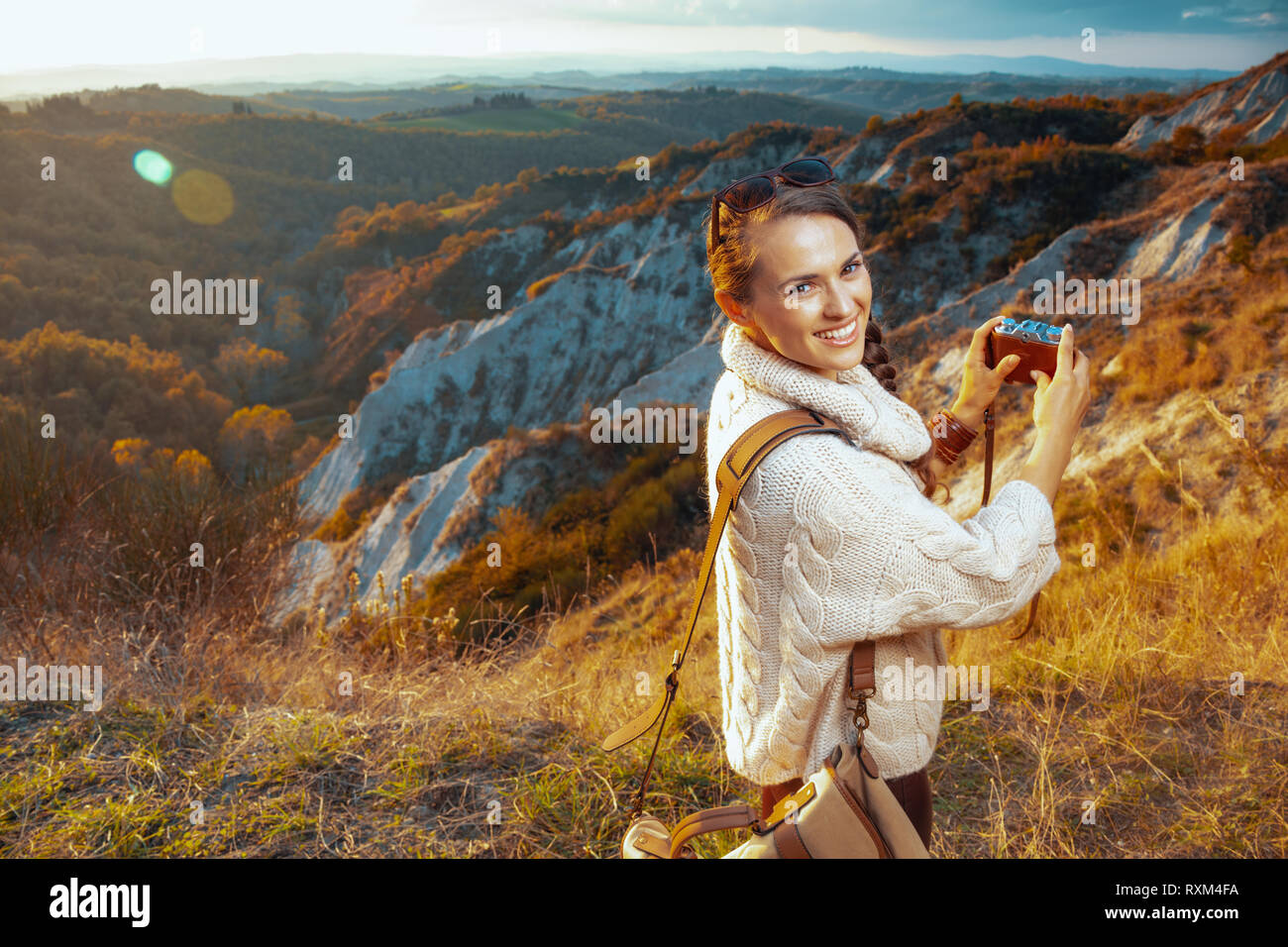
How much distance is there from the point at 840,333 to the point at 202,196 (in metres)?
97.0

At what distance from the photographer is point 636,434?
19.3 meters

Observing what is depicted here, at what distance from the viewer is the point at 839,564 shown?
1.36 m

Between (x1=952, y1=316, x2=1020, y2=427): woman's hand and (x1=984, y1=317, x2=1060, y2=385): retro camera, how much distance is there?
0.01 metres

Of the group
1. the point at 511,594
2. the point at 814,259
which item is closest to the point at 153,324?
the point at 511,594

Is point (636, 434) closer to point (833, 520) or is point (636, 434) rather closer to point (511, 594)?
point (511, 594)

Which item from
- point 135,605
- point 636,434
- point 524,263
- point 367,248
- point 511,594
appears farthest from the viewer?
point 367,248

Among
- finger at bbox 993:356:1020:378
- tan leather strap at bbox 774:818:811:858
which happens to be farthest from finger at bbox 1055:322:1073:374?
tan leather strap at bbox 774:818:811:858

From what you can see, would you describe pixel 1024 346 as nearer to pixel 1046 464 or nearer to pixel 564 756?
pixel 1046 464

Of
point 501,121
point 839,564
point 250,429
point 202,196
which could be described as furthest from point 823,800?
point 501,121

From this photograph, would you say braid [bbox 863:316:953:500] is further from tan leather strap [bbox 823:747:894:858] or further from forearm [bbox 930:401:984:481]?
tan leather strap [bbox 823:747:894:858]

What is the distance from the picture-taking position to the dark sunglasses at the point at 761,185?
1521 mm
